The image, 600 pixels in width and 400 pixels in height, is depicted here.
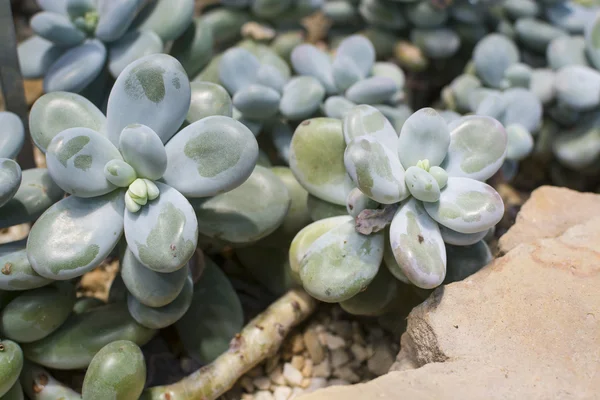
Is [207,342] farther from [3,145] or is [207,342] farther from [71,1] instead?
[71,1]

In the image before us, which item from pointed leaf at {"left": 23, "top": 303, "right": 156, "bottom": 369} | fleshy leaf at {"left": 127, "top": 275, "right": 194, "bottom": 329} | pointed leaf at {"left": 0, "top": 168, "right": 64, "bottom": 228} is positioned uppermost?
pointed leaf at {"left": 0, "top": 168, "right": 64, "bottom": 228}

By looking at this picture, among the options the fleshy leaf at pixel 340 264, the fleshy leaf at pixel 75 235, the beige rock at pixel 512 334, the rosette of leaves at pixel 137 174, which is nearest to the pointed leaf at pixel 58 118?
the rosette of leaves at pixel 137 174

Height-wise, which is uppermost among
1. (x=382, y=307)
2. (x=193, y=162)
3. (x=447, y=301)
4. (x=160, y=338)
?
(x=193, y=162)

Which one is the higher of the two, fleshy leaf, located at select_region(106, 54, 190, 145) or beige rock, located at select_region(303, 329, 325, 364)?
fleshy leaf, located at select_region(106, 54, 190, 145)

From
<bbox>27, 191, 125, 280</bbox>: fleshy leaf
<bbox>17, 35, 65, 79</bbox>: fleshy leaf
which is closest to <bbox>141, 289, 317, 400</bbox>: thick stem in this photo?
<bbox>27, 191, 125, 280</bbox>: fleshy leaf

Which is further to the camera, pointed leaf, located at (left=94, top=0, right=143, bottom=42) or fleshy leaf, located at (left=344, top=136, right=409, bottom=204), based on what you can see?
pointed leaf, located at (left=94, top=0, right=143, bottom=42)

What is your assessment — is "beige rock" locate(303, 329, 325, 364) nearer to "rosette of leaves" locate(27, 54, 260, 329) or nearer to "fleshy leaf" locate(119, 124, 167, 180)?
"rosette of leaves" locate(27, 54, 260, 329)

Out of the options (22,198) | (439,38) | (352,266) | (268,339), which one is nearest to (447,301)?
(352,266)

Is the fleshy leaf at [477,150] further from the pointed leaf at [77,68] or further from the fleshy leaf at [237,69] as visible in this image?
the pointed leaf at [77,68]
